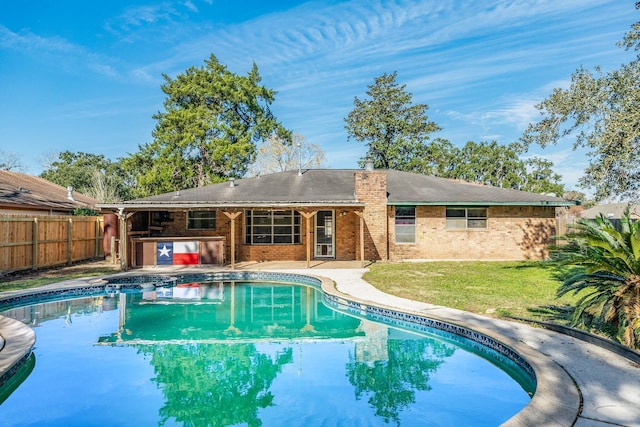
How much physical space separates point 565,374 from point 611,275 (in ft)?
6.81

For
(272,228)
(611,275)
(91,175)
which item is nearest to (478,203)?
(272,228)

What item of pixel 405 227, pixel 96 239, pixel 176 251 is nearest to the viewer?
pixel 176 251

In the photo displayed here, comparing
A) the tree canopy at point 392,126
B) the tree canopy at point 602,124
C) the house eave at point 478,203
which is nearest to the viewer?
the tree canopy at point 602,124

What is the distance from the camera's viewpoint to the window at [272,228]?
54.1 feet

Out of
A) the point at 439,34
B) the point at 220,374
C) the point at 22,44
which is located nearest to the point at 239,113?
the point at 22,44

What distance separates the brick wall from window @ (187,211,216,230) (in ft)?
24.6

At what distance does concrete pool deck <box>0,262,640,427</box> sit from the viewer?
3.35 metres

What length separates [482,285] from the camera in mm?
10367

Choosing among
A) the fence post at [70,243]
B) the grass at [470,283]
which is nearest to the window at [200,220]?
the grass at [470,283]

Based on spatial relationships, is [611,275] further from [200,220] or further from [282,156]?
[282,156]

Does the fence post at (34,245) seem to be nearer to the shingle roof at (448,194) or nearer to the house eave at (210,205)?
the house eave at (210,205)

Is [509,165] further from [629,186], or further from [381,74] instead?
[629,186]

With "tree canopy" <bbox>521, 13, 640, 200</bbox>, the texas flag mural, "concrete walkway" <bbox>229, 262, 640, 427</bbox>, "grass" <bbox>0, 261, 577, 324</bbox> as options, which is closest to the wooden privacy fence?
"grass" <bbox>0, 261, 577, 324</bbox>

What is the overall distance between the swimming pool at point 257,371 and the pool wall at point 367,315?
115mm
